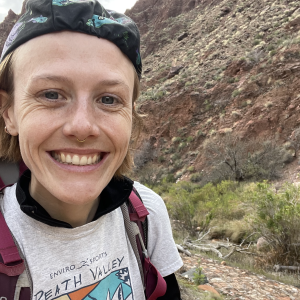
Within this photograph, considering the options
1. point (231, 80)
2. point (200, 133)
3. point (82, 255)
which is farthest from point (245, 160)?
point (82, 255)

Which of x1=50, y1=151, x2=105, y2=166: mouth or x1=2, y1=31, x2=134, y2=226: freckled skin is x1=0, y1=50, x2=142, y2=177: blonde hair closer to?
x1=2, y1=31, x2=134, y2=226: freckled skin

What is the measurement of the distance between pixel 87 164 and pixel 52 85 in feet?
1.13

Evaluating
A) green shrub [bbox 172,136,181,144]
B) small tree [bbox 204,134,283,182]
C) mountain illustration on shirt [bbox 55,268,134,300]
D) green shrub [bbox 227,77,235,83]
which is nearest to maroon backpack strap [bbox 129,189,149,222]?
mountain illustration on shirt [bbox 55,268,134,300]

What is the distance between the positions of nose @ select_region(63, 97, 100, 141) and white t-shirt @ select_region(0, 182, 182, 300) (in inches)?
16.6

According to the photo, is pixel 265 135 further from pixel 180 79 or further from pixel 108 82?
pixel 108 82

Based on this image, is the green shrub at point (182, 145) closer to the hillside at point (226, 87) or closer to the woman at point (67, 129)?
the hillside at point (226, 87)

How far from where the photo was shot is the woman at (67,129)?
3.34 ft

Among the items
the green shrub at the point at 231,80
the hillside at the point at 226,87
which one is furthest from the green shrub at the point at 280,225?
the green shrub at the point at 231,80

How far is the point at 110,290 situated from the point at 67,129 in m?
0.78

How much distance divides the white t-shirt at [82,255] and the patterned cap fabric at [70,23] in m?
0.71

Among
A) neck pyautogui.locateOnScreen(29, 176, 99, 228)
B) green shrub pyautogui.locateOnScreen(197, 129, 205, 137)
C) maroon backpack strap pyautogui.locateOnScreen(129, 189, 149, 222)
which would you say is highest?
neck pyautogui.locateOnScreen(29, 176, 99, 228)

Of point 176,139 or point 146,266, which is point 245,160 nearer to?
point 176,139

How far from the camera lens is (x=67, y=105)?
3.43 ft

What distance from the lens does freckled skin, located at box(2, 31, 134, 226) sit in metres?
1.01
